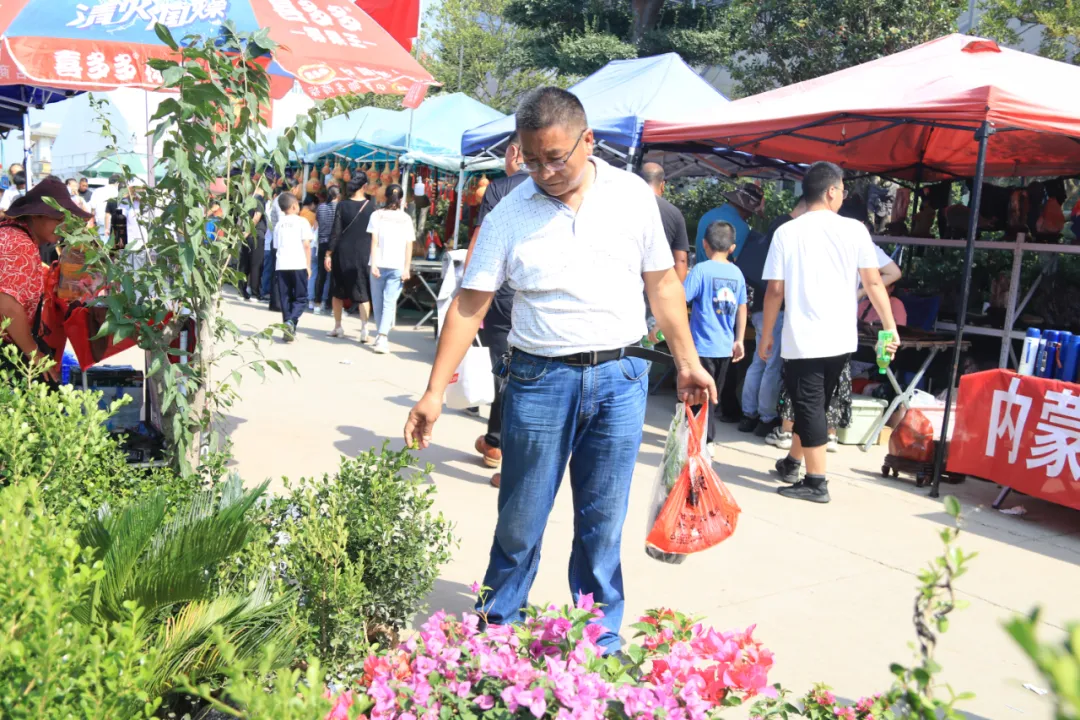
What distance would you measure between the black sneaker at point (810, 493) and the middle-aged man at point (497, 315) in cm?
188

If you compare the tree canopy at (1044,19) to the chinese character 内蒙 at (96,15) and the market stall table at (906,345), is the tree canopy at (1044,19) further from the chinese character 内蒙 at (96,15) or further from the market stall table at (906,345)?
the chinese character 内蒙 at (96,15)

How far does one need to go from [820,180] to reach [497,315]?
2.15 meters

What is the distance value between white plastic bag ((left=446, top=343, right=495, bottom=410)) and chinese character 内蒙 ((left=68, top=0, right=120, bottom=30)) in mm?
2926

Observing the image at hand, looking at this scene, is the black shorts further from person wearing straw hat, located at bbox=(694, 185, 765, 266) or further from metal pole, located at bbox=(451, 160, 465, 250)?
metal pole, located at bbox=(451, 160, 465, 250)

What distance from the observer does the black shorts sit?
18.9 feet

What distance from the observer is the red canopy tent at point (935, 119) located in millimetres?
6125

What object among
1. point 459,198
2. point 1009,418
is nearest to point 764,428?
point 1009,418

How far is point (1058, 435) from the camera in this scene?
18.2ft

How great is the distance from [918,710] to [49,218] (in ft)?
15.6

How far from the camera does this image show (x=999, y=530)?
5660 mm

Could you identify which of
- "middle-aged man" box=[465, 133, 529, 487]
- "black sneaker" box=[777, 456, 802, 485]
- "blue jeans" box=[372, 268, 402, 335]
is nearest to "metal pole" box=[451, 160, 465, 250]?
"blue jeans" box=[372, 268, 402, 335]

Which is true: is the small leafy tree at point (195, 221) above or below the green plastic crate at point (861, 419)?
above

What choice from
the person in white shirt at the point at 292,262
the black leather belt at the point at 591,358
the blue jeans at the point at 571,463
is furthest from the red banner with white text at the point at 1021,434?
the person in white shirt at the point at 292,262

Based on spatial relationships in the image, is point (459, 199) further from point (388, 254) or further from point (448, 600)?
point (448, 600)
